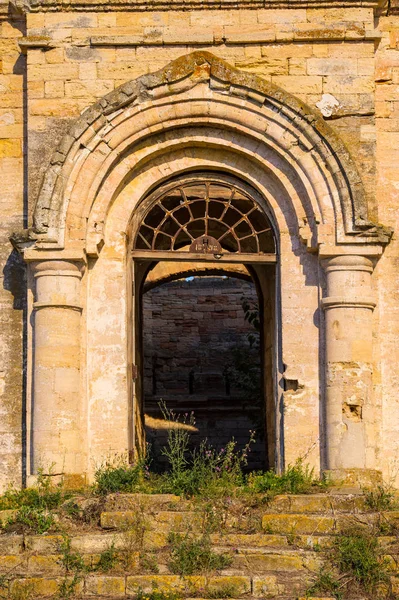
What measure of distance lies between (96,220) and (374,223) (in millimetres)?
2871

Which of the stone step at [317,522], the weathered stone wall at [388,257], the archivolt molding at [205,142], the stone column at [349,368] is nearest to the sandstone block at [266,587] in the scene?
the stone step at [317,522]

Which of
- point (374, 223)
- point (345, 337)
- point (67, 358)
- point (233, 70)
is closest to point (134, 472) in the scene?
point (67, 358)

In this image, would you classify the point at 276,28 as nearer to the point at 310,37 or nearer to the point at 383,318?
the point at 310,37

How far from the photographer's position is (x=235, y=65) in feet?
40.9

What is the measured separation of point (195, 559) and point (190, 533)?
51 cm

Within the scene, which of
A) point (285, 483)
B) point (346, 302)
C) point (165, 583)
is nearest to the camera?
point (165, 583)

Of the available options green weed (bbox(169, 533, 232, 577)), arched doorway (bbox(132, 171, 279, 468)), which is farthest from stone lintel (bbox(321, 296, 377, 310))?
green weed (bbox(169, 533, 232, 577))

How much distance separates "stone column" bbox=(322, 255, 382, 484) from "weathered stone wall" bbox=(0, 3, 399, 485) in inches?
11.1

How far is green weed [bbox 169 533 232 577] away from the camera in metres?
9.49

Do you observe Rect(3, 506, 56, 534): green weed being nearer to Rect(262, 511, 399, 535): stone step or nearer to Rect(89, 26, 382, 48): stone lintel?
Rect(262, 511, 399, 535): stone step

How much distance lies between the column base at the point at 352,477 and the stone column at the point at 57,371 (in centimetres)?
249

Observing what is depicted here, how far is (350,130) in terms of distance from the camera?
12273mm

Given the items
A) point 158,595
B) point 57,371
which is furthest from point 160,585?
point 57,371

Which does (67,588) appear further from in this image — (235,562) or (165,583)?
(235,562)
